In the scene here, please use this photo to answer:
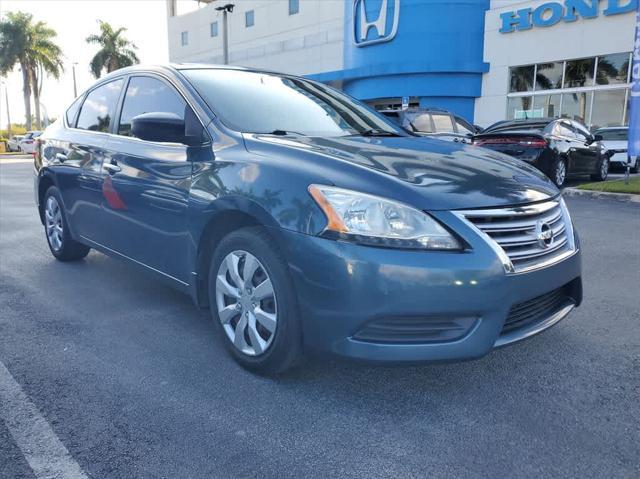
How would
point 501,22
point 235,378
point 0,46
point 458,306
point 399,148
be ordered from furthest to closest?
point 0,46 < point 501,22 < point 399,148 < point 235,378 < point 458,306

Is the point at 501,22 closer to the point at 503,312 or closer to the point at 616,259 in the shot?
the point at 616,259

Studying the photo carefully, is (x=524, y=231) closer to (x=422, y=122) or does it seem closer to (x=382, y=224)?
(x=382, y=224)

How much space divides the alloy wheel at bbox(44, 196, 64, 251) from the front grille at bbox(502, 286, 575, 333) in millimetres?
4014

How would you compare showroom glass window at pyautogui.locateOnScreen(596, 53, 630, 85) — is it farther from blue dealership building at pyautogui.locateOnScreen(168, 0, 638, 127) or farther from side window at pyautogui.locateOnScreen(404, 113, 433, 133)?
side window at pyautogui.locateOnScreen(404, 113, 433, 133)

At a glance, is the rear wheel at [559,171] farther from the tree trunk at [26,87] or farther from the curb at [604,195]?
the tree trunk at [26,87]

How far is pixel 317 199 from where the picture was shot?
244 cm

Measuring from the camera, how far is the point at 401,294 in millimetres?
2283

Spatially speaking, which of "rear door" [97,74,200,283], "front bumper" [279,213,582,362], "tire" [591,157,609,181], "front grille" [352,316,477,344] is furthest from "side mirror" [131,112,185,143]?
"tire" [591,157,609,181]

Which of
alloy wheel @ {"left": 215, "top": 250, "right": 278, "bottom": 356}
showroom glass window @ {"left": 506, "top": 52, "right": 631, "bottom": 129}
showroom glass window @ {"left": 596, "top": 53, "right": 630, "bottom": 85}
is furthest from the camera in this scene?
showroom glass window @ {"left": 506, "top": 52, "right": 631, "bottom": 129}

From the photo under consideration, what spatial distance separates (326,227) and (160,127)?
129 cm

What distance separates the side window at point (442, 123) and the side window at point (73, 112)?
8.43 metres

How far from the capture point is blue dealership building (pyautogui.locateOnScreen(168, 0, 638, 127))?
63.9ft

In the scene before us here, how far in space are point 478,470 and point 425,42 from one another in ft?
76.3

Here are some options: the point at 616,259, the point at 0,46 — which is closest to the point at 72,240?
the point at 616,259
